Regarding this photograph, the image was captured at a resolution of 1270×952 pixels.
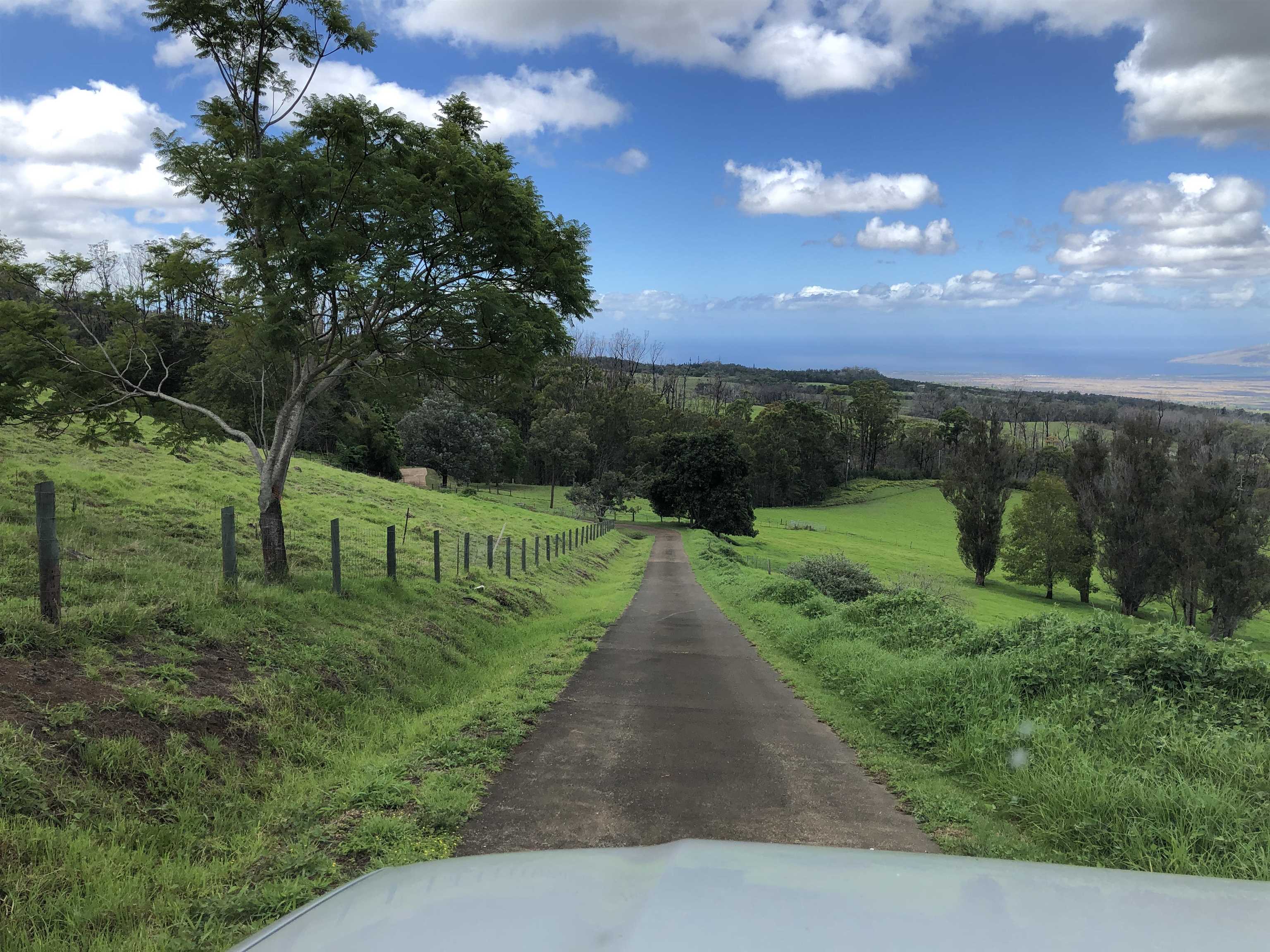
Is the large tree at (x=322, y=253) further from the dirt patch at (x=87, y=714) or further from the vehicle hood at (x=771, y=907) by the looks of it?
the vehicle hood at (x=771, y=907)

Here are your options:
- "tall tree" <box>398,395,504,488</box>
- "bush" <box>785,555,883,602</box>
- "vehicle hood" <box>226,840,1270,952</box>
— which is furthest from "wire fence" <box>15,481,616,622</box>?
"tall tree" <box>398,395,504,488</box>

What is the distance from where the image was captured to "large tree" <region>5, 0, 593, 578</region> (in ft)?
30.3

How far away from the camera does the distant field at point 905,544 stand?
43.0 metres

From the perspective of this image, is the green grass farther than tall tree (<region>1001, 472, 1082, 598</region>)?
Yes

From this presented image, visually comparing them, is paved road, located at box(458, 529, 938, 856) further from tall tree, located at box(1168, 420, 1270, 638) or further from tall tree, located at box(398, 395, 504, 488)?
tall tree, located at box(398, 395, 504, 488)

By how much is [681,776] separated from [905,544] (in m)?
63.0

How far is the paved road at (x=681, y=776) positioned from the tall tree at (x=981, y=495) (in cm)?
5025

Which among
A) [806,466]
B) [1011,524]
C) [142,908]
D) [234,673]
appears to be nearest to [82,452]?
[234,673]

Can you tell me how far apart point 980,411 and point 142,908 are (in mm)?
127089

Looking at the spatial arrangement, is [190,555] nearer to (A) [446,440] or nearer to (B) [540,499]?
(A) [446,440]

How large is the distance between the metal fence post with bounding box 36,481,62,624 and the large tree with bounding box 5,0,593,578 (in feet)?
11.9

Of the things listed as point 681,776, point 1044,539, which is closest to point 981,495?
point 1044,539

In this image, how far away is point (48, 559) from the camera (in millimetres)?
5875

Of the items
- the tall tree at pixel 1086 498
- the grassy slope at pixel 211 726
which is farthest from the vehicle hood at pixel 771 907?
the tall tree at pixel 1086 498
